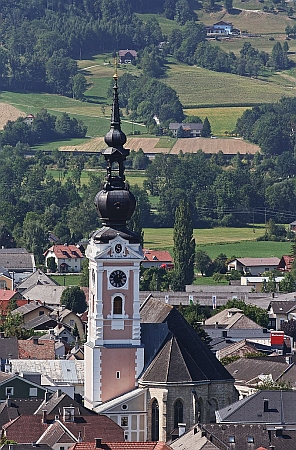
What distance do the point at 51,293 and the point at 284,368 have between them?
47.0 metres

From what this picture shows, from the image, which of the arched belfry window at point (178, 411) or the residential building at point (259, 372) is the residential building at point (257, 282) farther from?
the arched belfry window at point (178, 411)

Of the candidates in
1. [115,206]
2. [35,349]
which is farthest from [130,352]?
[35,349]

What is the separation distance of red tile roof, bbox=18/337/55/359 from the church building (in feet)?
54.7

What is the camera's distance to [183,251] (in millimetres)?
137875

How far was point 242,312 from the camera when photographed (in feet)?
357

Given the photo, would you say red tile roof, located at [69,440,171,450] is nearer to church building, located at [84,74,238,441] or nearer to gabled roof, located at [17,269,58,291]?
church building, located at [84,74,238,441]

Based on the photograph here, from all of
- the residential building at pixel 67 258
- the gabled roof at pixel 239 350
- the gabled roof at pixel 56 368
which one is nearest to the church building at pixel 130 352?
the gabled roof at pixel 56 368

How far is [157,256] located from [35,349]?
184 feet

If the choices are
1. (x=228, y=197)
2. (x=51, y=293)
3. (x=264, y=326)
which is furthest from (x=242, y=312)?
(x=228, y=197)

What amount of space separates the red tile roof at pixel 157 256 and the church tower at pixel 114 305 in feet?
240

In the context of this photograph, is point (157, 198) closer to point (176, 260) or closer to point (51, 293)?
point (176, 260)

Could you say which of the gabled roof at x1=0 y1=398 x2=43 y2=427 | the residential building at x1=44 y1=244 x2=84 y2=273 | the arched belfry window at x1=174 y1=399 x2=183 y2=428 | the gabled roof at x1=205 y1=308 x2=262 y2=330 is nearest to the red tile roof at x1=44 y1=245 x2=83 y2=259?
the residential building at x1=44 y1=244 x2=84 y2=273

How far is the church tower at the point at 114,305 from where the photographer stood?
220ft

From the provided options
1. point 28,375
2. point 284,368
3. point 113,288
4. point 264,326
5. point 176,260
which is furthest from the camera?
point 176,260
